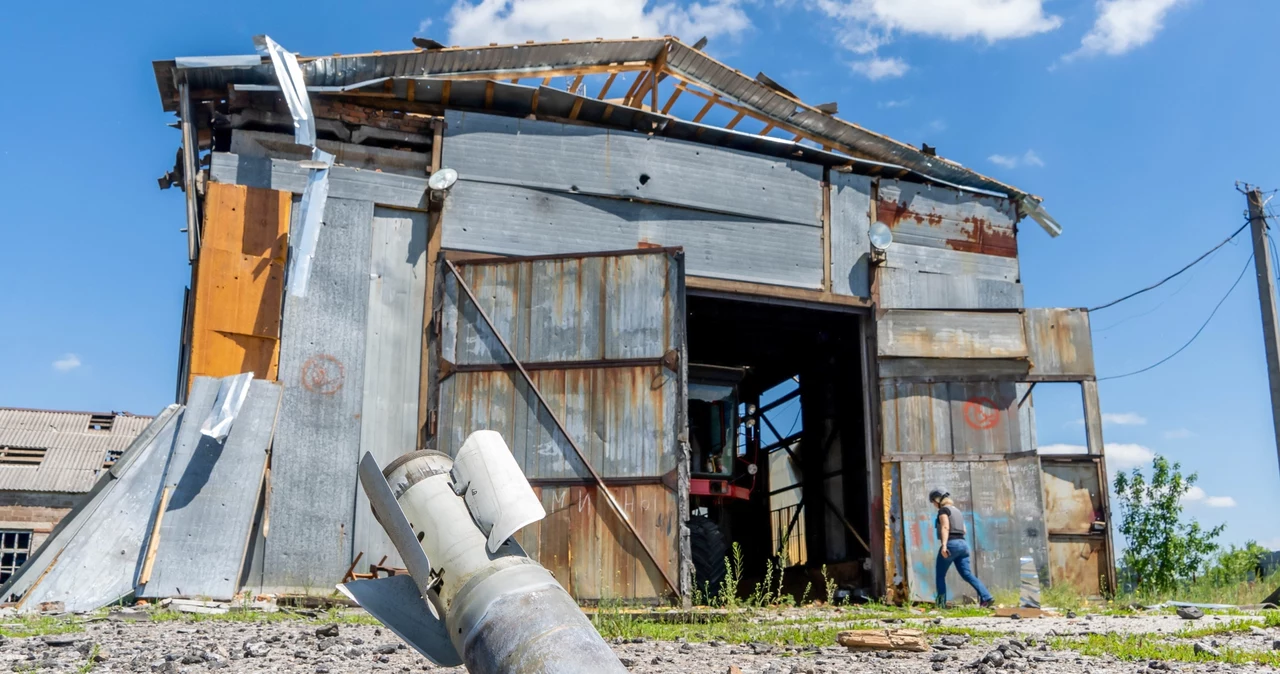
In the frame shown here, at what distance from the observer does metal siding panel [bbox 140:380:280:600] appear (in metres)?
8.97

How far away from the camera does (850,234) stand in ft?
42.4

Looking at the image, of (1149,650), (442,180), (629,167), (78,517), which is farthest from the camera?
(629,167)

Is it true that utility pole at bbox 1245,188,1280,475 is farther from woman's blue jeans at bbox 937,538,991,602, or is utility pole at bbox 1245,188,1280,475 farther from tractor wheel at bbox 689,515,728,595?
tractor wheel at bbox 689,515,728,595

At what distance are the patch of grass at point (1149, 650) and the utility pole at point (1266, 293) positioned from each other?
840cm

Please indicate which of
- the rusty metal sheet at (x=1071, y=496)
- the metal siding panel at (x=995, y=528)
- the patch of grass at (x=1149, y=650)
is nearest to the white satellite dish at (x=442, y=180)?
the metal siding panel at (x=995, y=528)

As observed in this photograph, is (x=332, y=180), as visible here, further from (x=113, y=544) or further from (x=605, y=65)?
(x=113, y=544)

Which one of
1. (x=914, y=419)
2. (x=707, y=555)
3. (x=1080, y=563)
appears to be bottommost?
(x=1080, y=563)

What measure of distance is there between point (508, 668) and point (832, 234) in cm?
924

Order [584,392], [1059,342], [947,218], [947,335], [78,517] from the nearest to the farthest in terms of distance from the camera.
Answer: [78,517], [584,392], [947,335], [1059,342], [947,218]

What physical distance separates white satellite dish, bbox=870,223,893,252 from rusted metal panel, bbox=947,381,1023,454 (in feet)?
6.31

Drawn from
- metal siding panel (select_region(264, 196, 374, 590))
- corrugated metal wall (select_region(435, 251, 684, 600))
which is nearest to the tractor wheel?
corrugated metal wall (select_region(435, 251, 684, 600))

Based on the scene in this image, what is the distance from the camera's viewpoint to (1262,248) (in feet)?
48.4

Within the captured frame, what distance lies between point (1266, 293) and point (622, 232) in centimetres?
943

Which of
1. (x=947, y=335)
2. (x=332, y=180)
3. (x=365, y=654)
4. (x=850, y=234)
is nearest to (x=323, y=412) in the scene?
(x=332, y=180)
